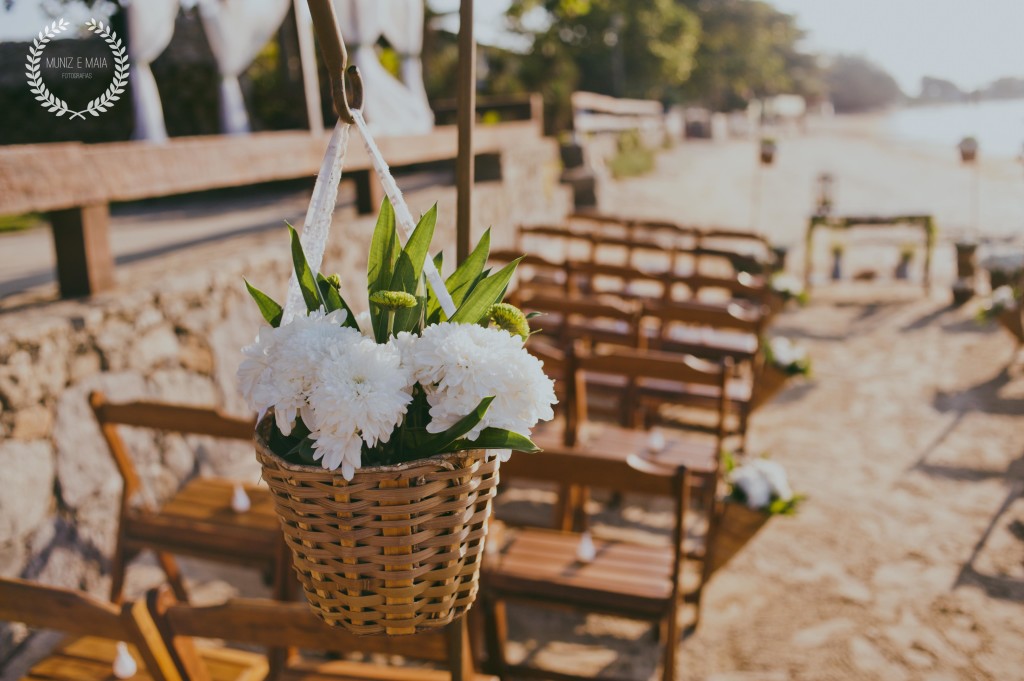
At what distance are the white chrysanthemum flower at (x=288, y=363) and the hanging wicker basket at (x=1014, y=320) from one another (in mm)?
6114

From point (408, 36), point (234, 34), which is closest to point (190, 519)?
point (234, 34)

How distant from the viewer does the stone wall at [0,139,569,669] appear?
2.76 m

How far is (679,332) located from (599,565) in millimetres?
2612

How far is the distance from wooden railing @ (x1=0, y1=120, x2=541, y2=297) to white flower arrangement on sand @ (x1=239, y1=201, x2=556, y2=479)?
4.03ft

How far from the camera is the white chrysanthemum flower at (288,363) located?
0.99 meters

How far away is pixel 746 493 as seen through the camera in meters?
2.99

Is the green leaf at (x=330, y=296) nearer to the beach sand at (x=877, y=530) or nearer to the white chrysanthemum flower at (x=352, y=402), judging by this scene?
the white chrysanthemum flower at (x=352, y=402)

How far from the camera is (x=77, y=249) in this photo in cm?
320

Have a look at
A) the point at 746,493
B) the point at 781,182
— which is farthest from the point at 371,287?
the point at 781,182

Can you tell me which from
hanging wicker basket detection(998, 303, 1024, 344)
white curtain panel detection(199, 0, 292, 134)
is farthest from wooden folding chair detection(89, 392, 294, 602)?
hanging wicker basket detection(998, 303, 1024, 344)

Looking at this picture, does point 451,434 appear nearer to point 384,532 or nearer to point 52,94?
point 384,532

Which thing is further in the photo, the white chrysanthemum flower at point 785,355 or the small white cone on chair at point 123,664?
the white chrysanthemum flower at point 785,355

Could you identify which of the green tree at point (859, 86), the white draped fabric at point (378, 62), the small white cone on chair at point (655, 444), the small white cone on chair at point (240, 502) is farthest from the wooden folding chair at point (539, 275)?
the green tree at point (859, 86)

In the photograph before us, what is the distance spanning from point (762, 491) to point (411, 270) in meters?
2.21
